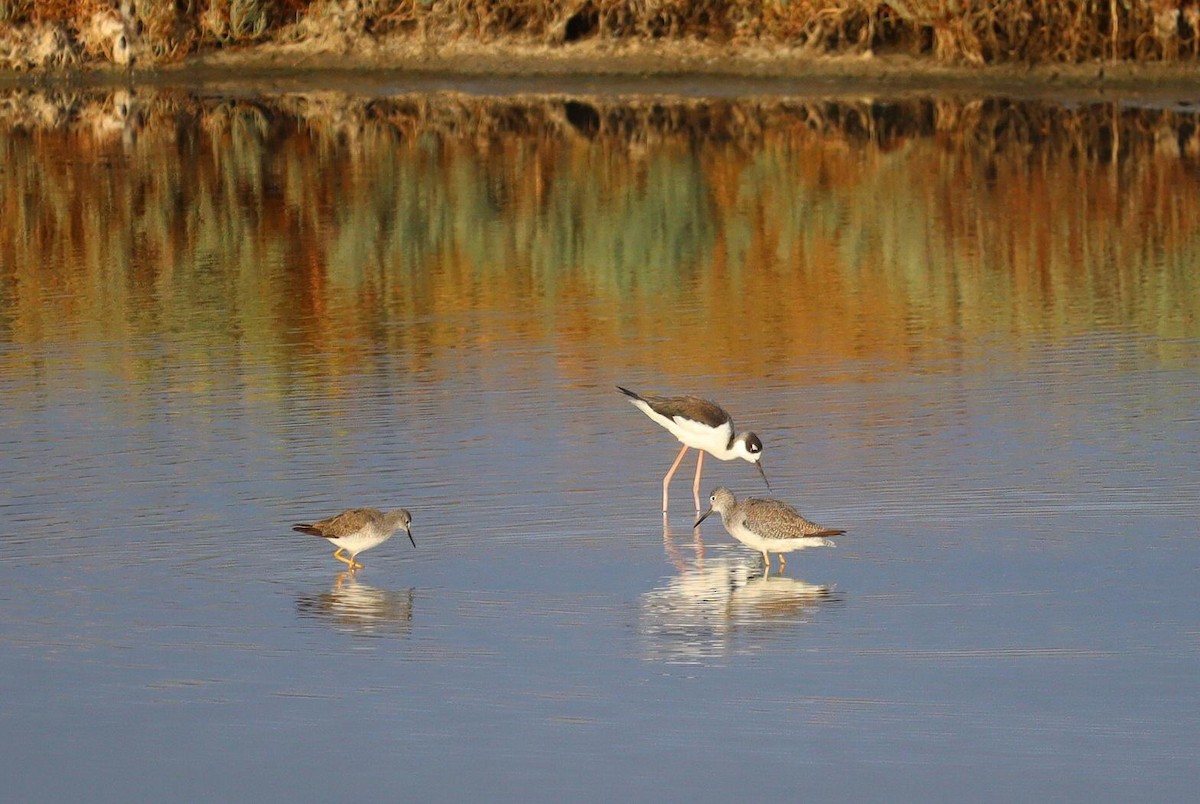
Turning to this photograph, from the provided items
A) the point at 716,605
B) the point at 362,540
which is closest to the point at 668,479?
the point at 716,605

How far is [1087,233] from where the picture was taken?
64.8ft

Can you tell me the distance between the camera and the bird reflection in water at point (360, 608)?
8.67m

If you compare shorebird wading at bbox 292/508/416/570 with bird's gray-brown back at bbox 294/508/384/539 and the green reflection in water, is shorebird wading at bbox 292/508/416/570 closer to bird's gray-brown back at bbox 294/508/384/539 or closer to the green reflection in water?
bird's gray-brown back at bbox 294/508/384/539

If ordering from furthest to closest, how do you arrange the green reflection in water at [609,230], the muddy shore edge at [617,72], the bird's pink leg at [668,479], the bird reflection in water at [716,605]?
1. the muddy shore edge at [617,72]
2. the green reflection in water at [609,230]
3. the bird's pink leg at [668,479]
4. the bird reflection in water at [716,605]

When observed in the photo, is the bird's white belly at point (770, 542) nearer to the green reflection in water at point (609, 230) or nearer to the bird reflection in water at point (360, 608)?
the bird reflection in water at point (360, 608)

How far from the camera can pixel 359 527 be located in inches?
362

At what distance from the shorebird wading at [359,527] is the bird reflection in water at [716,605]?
106 cm

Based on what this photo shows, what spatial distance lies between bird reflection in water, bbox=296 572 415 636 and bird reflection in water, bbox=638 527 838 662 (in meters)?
0.92

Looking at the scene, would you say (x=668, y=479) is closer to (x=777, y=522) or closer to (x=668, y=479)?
(x=668, y=479)

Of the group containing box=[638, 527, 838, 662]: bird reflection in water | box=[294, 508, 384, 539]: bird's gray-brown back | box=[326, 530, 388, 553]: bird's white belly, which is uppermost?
box=[294, 508, 384, 539]: bird's gray-brown back

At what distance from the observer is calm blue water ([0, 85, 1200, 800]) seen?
727 centimetres

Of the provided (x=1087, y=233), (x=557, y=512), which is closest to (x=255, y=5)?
(x=1087, y=233)

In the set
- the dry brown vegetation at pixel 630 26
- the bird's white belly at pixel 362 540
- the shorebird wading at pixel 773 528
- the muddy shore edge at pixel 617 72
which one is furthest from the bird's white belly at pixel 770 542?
the dry brown vegetation at pixel 630 26

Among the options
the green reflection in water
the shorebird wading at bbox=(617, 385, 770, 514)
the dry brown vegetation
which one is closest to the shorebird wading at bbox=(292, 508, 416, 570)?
the shorebird wading at bbox=(617, 385, 770, 514)
